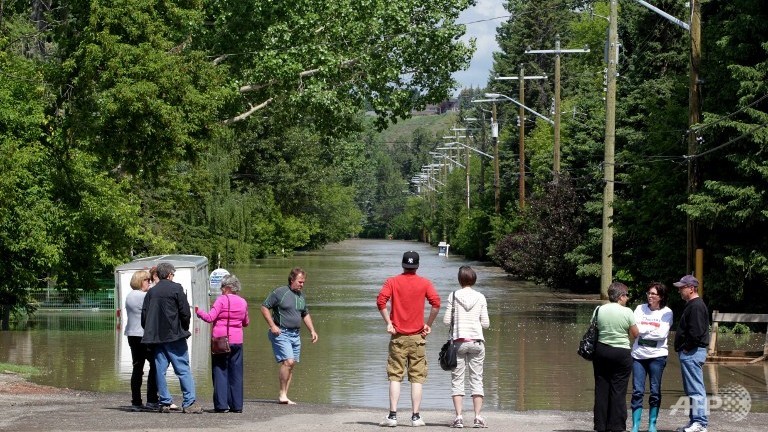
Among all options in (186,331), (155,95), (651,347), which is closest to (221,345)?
(186,331)

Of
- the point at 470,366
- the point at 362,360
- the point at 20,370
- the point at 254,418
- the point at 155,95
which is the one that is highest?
the point at 155,95

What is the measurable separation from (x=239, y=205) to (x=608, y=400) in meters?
52.0

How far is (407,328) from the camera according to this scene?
577 inches

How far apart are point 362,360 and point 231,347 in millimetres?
9584

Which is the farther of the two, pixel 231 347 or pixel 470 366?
pixel 231 347

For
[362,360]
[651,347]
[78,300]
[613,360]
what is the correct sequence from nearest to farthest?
1. [613,360]
2. [651,347]
3. [362,360]
4. [78,300]

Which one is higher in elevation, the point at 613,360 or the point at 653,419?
the point at 613,360

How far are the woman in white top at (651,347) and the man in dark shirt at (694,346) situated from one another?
0.76 ft

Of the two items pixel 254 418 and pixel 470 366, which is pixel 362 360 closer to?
pixel 254 418

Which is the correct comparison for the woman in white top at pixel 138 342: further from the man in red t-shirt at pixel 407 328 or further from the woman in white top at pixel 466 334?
the woman in white top at pixel 466 334

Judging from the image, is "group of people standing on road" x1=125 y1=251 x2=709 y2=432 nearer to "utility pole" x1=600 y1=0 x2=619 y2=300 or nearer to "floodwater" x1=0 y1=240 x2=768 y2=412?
"floodwater" x1=0 y1=240 x2=768 y2=412

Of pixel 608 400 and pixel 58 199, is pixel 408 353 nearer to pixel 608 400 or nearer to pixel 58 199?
pixel 608 400

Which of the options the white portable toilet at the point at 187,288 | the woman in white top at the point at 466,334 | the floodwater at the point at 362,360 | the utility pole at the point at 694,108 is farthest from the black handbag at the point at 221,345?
the utility pole at the point at 694,108

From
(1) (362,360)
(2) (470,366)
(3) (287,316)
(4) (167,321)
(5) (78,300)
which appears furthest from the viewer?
(5) (78,300)
